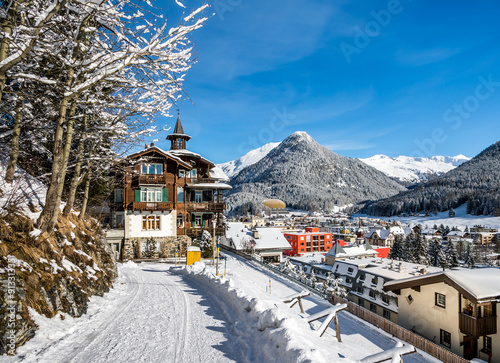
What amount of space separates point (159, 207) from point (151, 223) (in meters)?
1.84

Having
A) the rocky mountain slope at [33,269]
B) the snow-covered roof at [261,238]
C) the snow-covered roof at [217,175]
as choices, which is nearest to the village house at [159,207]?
the snow-covered roof at [217,175]

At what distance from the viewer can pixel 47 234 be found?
9078mm

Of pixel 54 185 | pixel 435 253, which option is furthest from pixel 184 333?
pixel 435 253

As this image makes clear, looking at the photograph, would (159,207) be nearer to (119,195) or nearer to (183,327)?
(119,195)

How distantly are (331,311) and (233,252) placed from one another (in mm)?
→ 25612

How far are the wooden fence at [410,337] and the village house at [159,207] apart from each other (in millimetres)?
16944

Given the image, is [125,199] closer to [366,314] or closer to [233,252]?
[233,252]

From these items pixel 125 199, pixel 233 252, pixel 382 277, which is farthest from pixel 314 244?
pixel 125 199

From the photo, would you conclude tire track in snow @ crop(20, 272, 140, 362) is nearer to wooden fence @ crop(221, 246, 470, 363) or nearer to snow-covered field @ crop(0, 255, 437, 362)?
snow-covered field @ crop(0, 255, 437, 362)

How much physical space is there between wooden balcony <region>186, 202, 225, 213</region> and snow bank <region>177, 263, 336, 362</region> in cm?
2233

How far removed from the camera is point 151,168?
29.8m

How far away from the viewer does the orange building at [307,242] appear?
102 metres

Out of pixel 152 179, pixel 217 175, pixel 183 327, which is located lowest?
pixel 183 327

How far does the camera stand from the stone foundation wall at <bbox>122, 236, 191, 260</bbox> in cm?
2820
